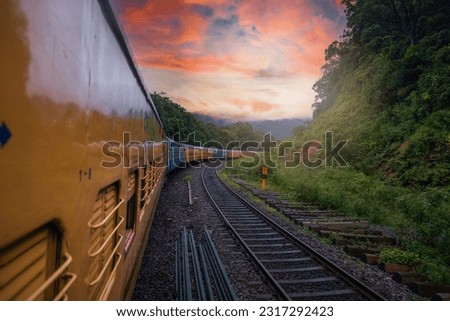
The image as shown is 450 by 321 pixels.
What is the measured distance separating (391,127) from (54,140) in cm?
1737

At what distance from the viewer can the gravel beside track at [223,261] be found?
4824 mm

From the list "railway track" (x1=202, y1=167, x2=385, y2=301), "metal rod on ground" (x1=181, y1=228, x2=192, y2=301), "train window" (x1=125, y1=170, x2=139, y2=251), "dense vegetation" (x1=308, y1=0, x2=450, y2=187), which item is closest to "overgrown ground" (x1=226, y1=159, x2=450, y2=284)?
"dense vegetation" (x1=308, y1=0, x2=450, y2=187)

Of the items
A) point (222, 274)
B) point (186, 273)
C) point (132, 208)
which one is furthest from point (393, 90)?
point (132, 208)

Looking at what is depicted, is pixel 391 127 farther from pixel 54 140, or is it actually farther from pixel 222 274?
pixel 54 140

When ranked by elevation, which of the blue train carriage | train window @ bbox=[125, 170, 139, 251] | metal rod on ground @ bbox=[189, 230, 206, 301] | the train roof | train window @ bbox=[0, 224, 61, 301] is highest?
the train roof

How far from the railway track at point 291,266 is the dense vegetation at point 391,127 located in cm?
177

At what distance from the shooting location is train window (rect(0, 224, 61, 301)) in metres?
1.13

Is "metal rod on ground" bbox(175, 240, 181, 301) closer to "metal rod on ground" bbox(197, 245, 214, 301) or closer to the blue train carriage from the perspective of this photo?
"metal rod on ground" bbox(197, 245, 214, 301)

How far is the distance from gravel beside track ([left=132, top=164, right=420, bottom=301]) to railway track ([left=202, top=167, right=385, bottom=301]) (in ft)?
0.88

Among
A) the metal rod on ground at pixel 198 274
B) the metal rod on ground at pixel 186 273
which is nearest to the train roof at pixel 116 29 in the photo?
the metal rod on ground at pixel 186 273

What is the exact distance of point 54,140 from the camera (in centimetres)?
134

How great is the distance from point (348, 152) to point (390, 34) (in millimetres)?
13249

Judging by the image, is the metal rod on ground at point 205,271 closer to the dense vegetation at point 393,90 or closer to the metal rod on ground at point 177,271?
the metal rod on ground at point 177,271

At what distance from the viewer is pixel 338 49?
27.2m
